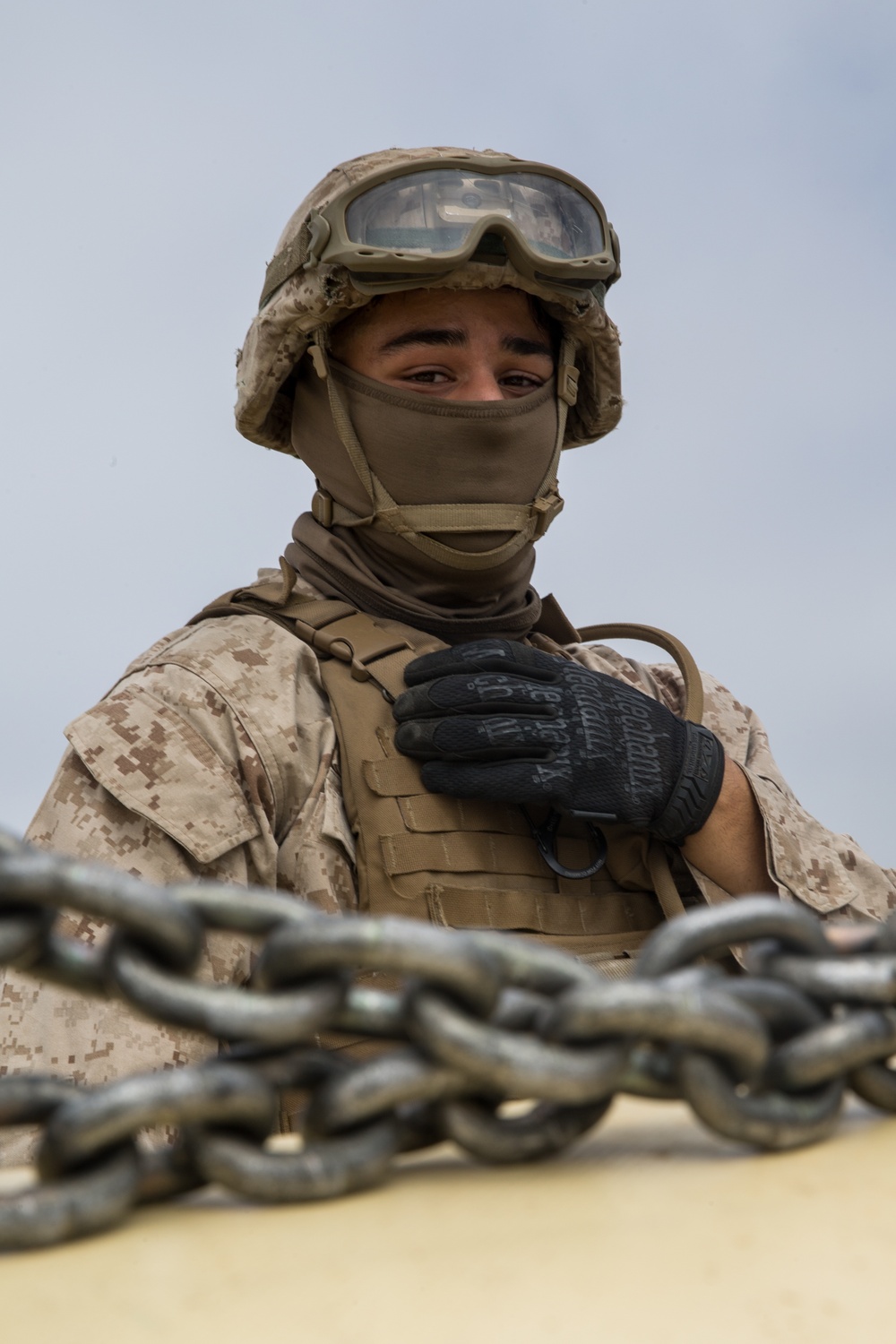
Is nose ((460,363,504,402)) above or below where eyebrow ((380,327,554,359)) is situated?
below

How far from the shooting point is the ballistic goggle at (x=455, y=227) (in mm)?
2605

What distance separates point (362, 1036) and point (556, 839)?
1.79 meters

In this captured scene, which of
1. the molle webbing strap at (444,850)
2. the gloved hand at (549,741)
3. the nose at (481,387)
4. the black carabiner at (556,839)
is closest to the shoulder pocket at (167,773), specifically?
the molle webbing strap at (444,850)

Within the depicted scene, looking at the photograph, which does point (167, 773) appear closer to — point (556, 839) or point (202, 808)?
point (202, 808)

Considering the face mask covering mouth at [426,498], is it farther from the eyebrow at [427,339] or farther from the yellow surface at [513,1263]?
the yellow surface at [513,1263]

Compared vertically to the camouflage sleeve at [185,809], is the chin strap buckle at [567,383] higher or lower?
higher

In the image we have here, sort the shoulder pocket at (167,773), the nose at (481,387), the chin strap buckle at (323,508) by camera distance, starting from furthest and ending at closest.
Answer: the chin strap buckle at (323,508)
the nose at (481,387)
the shoulder pocket at (167,773)

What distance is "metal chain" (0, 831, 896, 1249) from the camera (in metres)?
0.67

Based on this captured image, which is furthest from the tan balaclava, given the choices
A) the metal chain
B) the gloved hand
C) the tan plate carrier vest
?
the metal chain

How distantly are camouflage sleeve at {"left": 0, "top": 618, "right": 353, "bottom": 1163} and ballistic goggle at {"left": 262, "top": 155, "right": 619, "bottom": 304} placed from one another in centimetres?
76

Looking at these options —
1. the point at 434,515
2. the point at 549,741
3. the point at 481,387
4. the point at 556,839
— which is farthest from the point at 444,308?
the point at 556,839

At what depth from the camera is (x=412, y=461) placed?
265cm

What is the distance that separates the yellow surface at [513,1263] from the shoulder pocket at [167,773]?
4.99ft

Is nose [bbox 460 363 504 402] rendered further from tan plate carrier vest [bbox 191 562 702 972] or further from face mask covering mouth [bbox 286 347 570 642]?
tan plate carrier vest [bbox 191 562 702 972]
